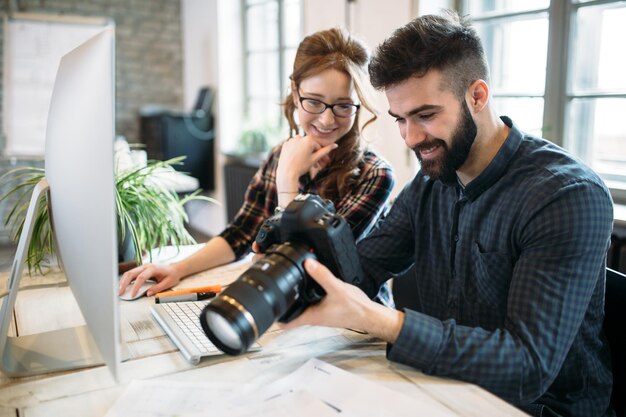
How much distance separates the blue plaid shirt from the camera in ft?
2.81

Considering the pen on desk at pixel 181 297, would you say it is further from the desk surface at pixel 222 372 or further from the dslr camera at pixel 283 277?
the dslr camera at pixel 283 277

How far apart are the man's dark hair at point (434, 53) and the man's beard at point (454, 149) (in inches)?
2.1

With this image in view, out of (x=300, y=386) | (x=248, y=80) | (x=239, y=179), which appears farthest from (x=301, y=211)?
(x=248, y=80)

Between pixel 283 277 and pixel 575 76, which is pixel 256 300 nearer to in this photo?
pixel 283 277

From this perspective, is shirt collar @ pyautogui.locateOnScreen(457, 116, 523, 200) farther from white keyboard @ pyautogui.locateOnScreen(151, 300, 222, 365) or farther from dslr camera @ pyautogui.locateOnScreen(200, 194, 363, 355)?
white keyboard @ pyautogui.locateOnScreen(151, 300, 222, 365)

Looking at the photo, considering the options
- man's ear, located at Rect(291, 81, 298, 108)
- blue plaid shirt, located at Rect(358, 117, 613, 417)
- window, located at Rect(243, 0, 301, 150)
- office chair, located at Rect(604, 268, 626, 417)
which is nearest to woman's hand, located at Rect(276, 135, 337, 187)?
man's ear, located at Rect(291, 81, 298, 108)

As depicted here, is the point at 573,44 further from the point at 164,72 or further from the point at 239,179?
the point at 164,72

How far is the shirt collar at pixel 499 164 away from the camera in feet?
3.46

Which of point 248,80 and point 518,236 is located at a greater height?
point 248,80

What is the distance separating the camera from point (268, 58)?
4.28 metres

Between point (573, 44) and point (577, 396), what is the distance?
160 cm

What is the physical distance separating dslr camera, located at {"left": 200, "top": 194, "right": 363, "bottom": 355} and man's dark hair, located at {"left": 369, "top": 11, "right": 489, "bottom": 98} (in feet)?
1.02

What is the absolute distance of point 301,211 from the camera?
837 millimetres

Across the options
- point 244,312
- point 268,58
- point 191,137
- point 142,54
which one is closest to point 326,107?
point 244,312
